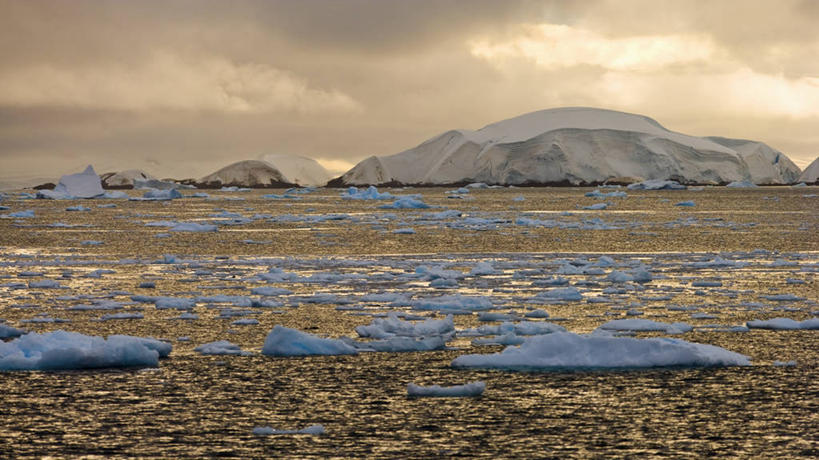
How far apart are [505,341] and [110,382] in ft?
12.7

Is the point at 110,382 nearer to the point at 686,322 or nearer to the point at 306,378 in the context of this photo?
the point at 306,378

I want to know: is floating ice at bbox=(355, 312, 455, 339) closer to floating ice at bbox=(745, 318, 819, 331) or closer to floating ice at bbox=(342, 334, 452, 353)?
floating ice at bbox=(342, 334, 452, 353)

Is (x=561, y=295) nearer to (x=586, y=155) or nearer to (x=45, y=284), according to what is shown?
(x=45, y=284)

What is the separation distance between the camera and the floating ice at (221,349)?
385 inches

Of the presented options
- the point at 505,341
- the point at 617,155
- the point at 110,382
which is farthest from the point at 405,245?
the point at 617,155

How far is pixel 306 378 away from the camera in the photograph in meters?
8.70

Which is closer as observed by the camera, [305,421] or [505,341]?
[305,421]

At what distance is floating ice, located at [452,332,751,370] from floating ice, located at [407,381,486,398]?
1043 millimetres

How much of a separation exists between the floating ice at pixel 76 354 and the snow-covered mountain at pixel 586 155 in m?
96.6

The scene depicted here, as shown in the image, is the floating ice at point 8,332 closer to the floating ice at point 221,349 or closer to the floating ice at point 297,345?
the floating ice at point 221,349

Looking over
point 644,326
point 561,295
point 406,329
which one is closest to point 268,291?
point 561,295

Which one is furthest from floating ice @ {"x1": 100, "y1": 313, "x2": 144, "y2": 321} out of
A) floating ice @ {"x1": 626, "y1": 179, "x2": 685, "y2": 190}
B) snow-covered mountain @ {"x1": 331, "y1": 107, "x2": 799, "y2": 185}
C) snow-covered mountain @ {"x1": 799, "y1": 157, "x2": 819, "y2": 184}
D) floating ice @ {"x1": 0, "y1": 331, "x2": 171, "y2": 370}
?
→ snow-covered mountain @ {"x1": 799, "y1": 157, "x2": 819, "y2": 184}

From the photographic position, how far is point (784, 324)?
11289 mm

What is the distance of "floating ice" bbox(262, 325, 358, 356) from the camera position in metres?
9.70
